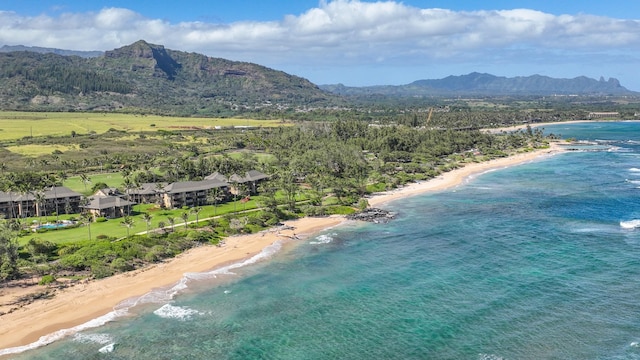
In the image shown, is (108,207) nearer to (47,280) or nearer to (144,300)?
(47,280)

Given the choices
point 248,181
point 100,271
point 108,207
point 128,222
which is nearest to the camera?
point 100,271

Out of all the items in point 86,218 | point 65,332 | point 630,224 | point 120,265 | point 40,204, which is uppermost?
point 40,204

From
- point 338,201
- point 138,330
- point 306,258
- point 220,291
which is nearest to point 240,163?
point 338,201

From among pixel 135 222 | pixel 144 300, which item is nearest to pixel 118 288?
pixel 144 300

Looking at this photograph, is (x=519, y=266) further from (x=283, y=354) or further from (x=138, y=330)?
(x=138, y=330)

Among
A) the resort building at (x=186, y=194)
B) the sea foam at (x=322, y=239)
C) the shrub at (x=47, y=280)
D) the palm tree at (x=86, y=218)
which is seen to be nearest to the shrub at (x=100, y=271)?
the shrub at (x=47, y=280)

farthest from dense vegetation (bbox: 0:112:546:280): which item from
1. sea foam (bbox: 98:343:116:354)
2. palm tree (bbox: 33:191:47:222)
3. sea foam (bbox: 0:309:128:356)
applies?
sea foam (bbox: 98:343:116:354)
